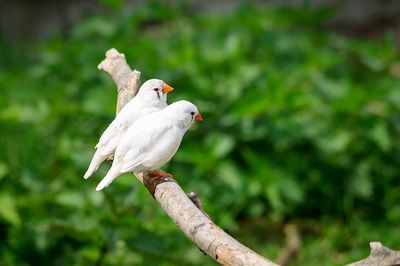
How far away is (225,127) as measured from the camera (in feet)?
14.0

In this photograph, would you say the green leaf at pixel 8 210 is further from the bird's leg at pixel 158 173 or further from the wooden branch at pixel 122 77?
the bird's leg at pixel 158 173

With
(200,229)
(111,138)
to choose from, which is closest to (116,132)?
(111,138)

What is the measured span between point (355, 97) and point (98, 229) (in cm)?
177

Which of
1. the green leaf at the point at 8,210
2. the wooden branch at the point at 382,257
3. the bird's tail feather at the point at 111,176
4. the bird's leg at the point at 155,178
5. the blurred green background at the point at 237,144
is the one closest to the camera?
the wooden branch at the point at 382,257

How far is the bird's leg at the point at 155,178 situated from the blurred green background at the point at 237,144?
63.4 inches

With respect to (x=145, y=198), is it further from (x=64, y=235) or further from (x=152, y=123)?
(x=152, y=123)

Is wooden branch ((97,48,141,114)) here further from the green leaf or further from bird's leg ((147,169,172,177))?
the green leaf

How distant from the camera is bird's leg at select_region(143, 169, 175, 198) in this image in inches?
65.4

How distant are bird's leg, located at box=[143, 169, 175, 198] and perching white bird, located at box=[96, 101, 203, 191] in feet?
0.42

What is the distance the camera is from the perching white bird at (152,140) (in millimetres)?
1508

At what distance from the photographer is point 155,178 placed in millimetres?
1681

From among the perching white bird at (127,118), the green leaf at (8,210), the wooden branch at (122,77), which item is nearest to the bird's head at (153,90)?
the perching white bird at (127,118)

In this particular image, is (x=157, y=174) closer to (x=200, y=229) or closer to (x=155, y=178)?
(x=155, y=178)

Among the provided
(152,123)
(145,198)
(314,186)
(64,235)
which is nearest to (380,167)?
(314,186)
